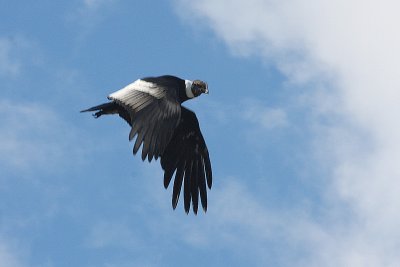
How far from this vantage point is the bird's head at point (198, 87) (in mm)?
32062

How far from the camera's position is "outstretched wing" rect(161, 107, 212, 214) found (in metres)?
32.1

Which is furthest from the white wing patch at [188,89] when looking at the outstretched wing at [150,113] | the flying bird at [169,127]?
the outstretched wing at [150,113]

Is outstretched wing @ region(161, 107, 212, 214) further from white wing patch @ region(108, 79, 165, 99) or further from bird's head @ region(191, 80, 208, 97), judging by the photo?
white wing patch @ region(108, 79, 165, 99)

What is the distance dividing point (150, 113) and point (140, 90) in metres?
1.28

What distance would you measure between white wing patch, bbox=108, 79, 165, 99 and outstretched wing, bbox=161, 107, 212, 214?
3.01 meters

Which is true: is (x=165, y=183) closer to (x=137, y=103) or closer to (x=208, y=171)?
(x=208, y=171)

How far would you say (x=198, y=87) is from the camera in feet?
105

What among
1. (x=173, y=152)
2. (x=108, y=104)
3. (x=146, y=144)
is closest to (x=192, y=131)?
(x=173, y=152)

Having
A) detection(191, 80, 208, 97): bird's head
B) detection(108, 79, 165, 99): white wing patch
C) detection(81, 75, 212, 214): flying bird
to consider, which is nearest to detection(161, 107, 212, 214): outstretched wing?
detection(81, 75, 212, 214): flying bird

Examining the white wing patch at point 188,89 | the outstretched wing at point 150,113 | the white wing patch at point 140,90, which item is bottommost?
the outstretched wing at point 150,113

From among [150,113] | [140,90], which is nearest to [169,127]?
[150,113]

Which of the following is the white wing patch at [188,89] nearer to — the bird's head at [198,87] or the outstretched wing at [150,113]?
the bird's head at [198,87]

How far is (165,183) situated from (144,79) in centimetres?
332

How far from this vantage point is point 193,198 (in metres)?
32.1
